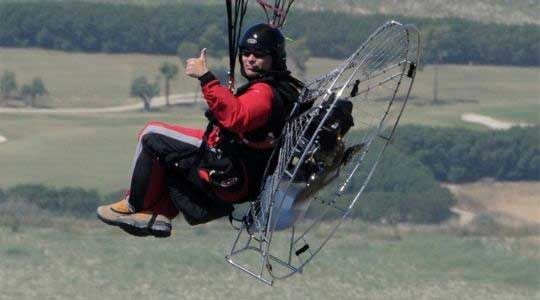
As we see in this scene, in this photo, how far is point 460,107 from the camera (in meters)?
65.2

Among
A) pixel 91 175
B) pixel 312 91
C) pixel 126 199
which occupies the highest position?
pixel 312 91

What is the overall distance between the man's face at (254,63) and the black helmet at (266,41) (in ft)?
0.12

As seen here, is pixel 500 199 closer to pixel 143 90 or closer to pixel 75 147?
pixel 75 147

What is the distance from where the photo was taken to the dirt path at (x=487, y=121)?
203 feet

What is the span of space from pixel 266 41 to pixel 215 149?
0.88 meters

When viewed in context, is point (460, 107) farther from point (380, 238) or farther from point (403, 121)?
point (380, 238)

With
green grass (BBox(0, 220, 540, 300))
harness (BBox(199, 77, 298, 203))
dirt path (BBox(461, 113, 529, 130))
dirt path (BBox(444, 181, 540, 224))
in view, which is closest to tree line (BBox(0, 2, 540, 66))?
dirt path (BBox(461, 113, 529, 130))

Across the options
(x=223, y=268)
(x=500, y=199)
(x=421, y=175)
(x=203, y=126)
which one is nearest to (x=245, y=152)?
(x=223, y=268)

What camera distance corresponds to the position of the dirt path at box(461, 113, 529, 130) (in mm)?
61906

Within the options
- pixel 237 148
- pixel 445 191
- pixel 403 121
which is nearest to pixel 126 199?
pixel 237 148

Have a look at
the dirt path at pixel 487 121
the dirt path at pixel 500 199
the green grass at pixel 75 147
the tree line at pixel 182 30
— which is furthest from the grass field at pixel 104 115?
the dirt path at pixel 500 199

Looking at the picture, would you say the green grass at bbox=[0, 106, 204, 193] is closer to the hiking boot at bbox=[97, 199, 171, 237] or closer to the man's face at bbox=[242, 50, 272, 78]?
the hiking boot at bbox=[97, 199, 171, 237]

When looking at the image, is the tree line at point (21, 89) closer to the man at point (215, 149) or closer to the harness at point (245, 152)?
the man at point (215, 149)

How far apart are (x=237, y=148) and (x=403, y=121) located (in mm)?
48889
